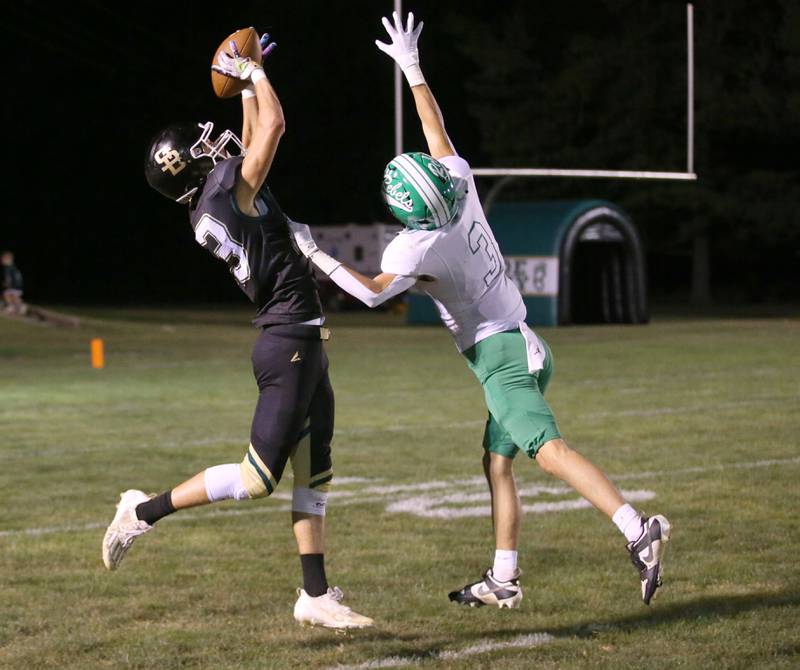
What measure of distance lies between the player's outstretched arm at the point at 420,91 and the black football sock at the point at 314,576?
1.68 m

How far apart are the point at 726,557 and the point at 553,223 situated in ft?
71.0

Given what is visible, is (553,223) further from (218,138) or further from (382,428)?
(218,138)

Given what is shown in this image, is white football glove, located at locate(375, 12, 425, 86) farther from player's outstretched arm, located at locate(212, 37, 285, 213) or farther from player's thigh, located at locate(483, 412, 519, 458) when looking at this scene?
player's thigh, located at locate(483, 412, 519, 458)

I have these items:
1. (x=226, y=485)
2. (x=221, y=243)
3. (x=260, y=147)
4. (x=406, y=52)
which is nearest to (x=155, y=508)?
(x=226, y=485)

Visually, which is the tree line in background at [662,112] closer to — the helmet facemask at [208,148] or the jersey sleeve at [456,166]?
the jersey sleeve at [456,166]

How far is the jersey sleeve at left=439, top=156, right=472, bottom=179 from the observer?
18.3 ft

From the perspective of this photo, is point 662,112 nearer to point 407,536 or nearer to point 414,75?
point 407,536

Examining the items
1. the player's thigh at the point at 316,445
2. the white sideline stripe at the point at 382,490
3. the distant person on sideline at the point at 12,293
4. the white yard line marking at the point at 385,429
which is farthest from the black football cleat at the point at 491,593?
the distant person on sideline at the point at 12,293

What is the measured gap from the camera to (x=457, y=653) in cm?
503

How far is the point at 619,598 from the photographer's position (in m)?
5.82

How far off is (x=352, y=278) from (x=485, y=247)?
0.63 metres

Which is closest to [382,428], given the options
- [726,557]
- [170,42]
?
[726,557]

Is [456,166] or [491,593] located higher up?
[456,166]

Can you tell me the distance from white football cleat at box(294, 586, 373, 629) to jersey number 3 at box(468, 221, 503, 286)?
132 cm
